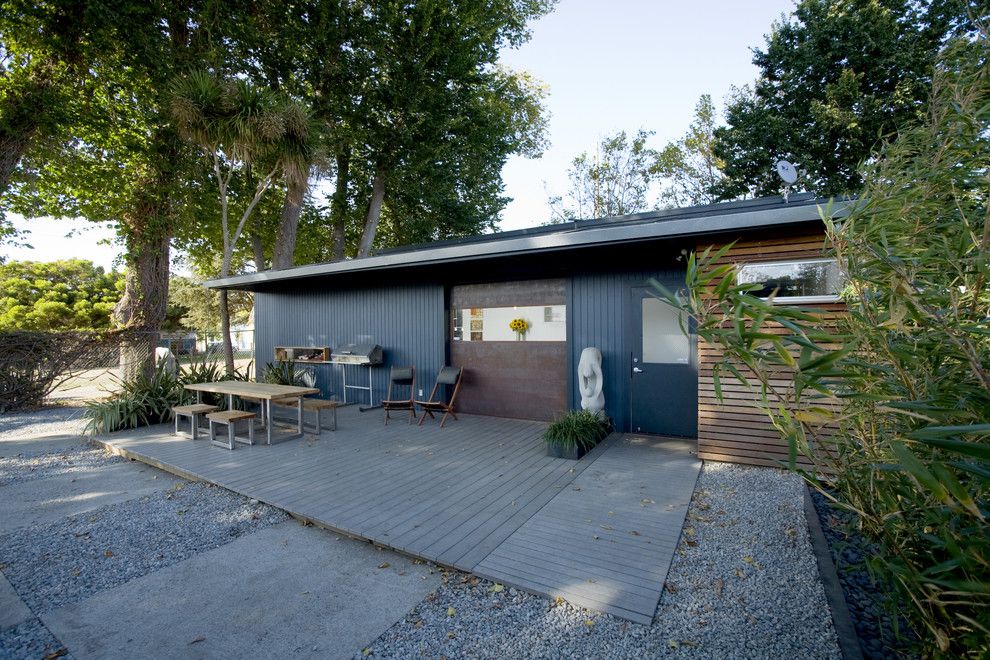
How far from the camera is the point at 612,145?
59.2 feet

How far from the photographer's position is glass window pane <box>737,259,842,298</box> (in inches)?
148

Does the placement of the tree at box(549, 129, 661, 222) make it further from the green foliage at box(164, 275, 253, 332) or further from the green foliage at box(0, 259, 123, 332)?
the green foliage at box(0, 259, 123, 332)

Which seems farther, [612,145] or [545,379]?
[612,145]

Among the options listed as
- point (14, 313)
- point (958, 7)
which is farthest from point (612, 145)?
point (14, 313)

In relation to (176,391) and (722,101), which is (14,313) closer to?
(176,391)

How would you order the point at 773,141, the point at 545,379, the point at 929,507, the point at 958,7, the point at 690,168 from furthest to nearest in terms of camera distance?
the point at 690,168 < the point at 773,141 < the point at 958,7 < the point at 545,379 < the point at 929,507

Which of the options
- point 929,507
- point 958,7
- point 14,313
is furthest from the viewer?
point 14,313

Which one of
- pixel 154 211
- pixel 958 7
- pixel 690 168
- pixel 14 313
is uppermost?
pixel 958 7

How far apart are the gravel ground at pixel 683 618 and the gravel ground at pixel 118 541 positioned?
1.71 meters

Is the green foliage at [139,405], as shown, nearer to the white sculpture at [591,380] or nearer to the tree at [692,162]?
the white sculpture at [591,380]

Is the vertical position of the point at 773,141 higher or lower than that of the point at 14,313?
higher

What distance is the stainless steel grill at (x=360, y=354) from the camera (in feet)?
24.1

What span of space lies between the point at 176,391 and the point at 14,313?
16.5m

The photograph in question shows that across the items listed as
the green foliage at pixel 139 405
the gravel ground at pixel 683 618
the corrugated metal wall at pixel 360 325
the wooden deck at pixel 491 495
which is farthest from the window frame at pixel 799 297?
the green foliage at pixel 139 405
